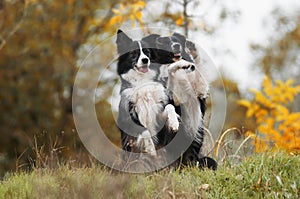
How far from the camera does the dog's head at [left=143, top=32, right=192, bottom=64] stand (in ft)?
18.4

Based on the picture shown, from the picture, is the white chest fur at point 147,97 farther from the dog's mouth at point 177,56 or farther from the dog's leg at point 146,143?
the dog's mouth at point 177,56

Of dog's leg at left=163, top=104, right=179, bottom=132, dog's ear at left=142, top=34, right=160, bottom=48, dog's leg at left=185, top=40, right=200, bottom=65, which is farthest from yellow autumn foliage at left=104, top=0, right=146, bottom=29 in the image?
dog's leg at left=163, top=104, right=179, bottom=132

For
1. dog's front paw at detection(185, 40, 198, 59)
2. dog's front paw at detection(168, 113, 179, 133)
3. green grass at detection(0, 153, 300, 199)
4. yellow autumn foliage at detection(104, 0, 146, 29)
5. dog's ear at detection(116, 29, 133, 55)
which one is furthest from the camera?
yellow autumn foliage at detection(104, 0, 146, 29)

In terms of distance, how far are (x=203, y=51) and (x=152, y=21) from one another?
4.68 m

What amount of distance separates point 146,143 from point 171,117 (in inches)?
13.3

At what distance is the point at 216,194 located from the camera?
197 inches

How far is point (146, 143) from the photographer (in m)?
5.53

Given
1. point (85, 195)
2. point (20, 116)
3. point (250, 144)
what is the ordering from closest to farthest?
1. point (85, 195)
2. point (250, 144)
3. point (20, 116)

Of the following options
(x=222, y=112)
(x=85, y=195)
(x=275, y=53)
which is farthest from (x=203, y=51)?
(x=275, y=53)

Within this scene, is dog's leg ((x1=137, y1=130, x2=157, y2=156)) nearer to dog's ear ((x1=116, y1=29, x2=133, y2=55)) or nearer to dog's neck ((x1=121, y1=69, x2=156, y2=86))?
dog's neck ((x1=121, y1=69, x2=156, y2=86))

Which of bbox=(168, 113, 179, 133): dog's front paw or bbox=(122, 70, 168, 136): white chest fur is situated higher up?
bbox=(122, 70, 168, 136): white chest fur

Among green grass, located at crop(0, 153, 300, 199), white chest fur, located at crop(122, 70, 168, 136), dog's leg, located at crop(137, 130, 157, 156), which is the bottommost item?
green grass, located at crop(0, 153, 300, 199)

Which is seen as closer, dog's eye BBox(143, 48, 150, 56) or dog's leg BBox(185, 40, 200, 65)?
dog's eye BBox(143, 48, 150, 56)

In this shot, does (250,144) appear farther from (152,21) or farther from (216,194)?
(152,21)
